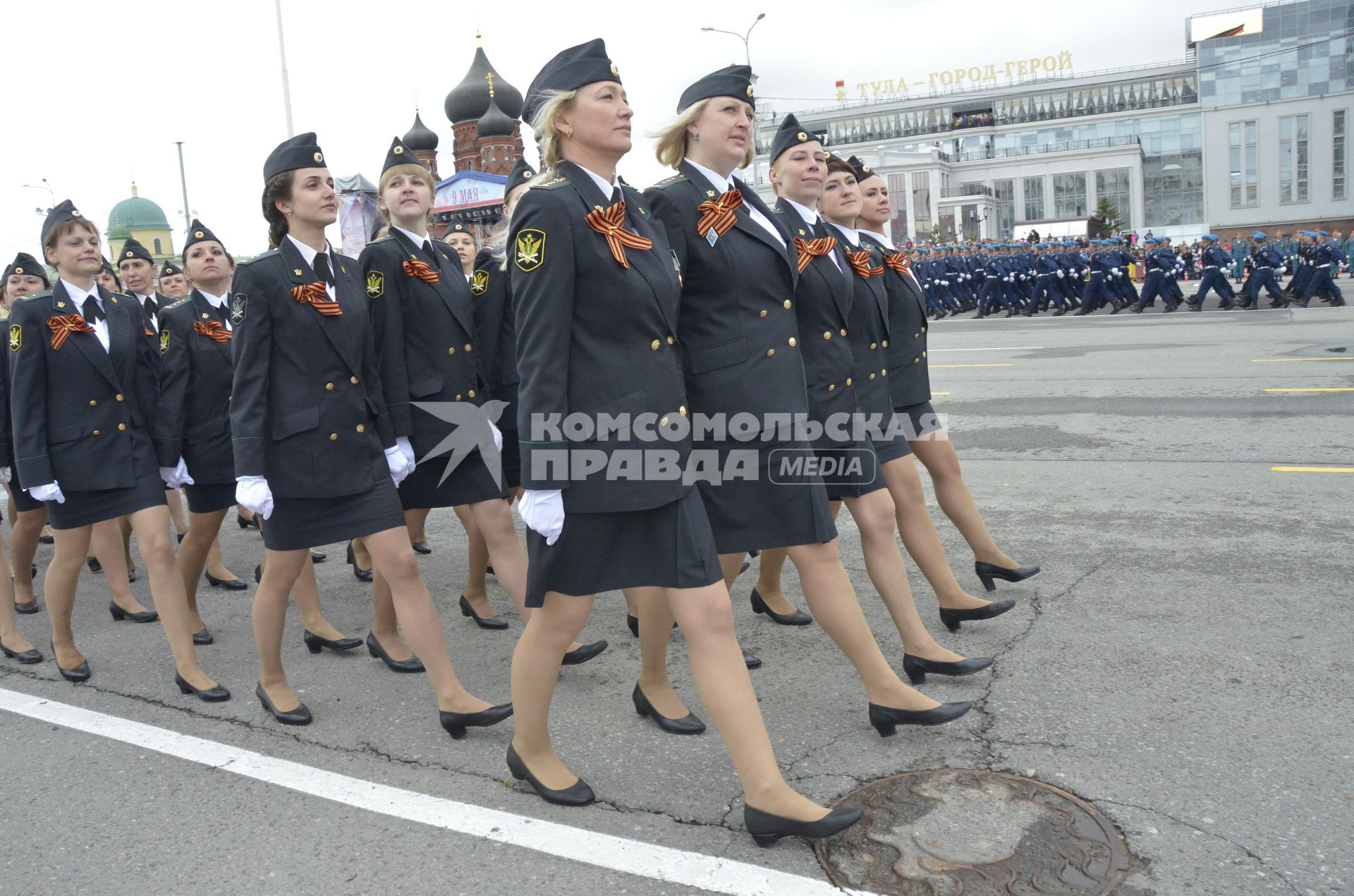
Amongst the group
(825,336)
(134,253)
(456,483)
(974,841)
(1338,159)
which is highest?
(1338,159)

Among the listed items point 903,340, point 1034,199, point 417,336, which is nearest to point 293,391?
point 417,336

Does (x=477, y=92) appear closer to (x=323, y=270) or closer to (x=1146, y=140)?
(x=1146, y=140)

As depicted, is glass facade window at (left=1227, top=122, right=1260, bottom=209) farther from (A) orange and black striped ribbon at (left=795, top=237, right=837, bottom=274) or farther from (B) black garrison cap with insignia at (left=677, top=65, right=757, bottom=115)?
(B) black garrison cap with insignia at (left=677, top=65, right=757, bottom=115)

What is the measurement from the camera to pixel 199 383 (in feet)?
18.1

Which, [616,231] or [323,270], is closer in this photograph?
[616,231]

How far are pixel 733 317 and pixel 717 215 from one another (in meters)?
0.33

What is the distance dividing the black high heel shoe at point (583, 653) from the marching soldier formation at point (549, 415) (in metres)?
0.02

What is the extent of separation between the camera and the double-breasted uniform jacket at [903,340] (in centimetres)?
495

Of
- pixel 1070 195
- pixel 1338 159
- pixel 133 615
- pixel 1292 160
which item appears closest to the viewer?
pixel 133 615

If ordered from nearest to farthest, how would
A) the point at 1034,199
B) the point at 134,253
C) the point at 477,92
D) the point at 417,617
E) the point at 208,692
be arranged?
the point at 417,617 → the point at 208,692 → the point at 134,253 → the point at 477,92 → the point at 1034,199

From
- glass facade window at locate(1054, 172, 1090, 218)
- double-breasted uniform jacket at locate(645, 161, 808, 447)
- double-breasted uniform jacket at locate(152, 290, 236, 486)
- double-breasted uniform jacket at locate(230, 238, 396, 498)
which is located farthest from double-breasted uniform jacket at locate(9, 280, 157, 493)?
glass facade window at locate(1054, 172, 1090, 218)

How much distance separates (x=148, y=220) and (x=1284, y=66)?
85.1 m

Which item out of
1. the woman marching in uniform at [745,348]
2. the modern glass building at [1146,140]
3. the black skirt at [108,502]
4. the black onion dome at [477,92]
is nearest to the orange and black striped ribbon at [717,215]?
the woman marching in uniform at [745,348]

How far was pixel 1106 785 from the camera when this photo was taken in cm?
329
